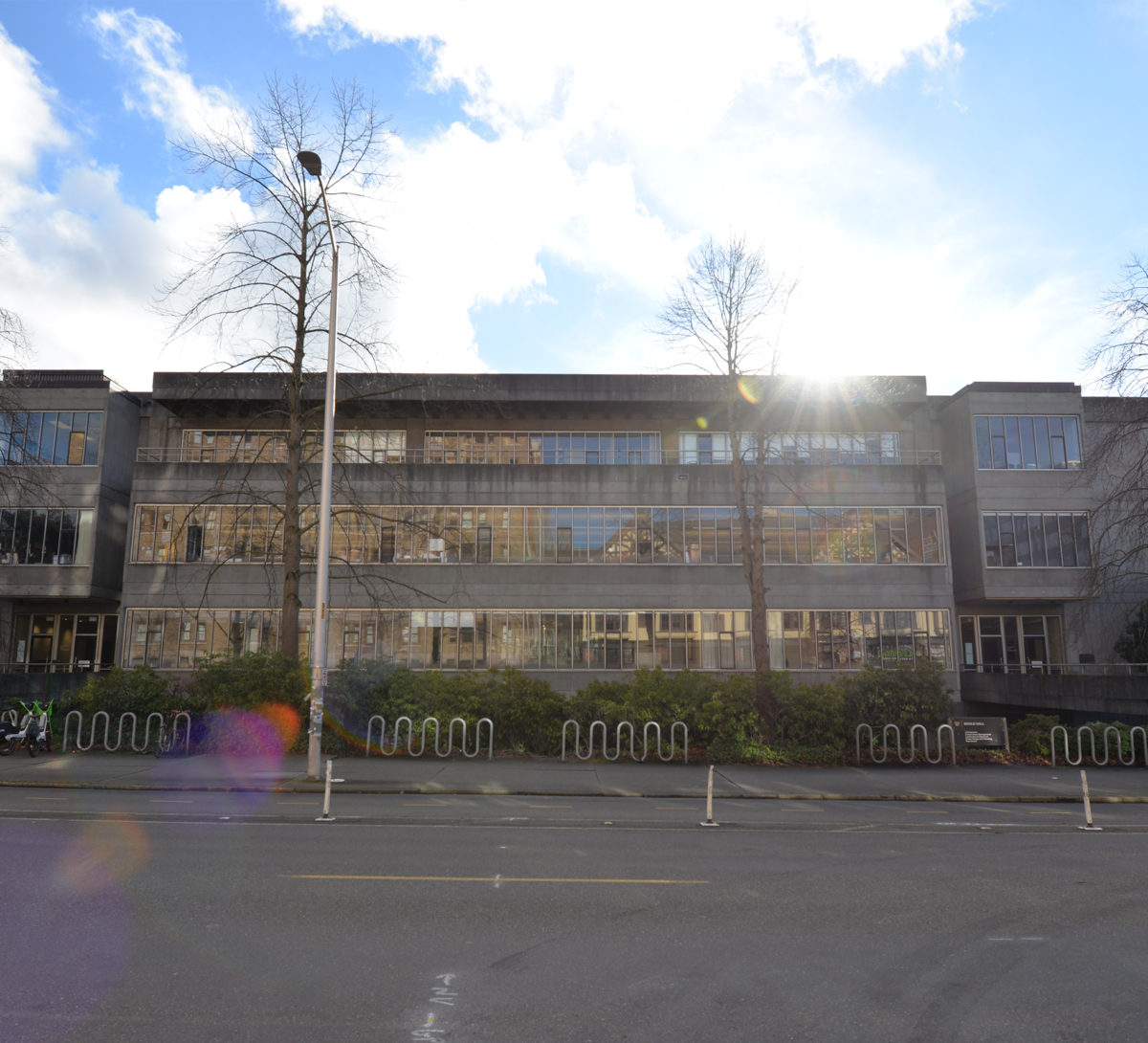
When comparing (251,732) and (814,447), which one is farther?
(814,447)

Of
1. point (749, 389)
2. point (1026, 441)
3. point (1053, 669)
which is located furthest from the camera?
point (1053, 669)

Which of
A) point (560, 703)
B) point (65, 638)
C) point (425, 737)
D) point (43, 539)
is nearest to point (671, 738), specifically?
point (560, 703)

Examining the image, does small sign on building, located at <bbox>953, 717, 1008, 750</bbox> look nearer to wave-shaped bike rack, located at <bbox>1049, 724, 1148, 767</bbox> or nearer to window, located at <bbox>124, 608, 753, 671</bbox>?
wave-shaped bike rack, located at <bbox>1049, 724, 1148, 767</bbox>

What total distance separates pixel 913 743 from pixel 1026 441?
78.0 feet

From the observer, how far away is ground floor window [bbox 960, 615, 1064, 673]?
125 feet

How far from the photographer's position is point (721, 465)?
119ft

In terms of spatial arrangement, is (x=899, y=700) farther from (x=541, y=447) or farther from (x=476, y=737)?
(x=541, y=447)

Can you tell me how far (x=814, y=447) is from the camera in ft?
123

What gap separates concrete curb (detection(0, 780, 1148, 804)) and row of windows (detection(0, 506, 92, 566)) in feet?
78.6

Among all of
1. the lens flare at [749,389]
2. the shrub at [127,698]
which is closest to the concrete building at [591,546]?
the lens flare at [749,389]

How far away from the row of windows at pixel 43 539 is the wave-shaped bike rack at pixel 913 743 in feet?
108

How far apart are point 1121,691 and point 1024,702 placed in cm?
633

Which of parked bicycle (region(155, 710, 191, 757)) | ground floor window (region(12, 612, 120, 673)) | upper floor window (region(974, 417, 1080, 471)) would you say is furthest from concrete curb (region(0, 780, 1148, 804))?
ground floor window (region(12, 612, 120, 673))

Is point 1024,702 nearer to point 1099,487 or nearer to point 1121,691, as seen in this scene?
point 1121,691
